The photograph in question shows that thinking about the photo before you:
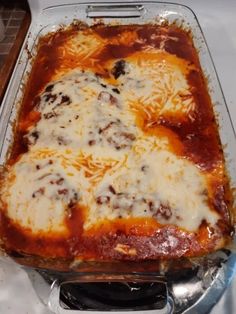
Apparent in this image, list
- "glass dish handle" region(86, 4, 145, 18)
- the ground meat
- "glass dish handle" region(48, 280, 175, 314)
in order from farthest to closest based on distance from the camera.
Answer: "glass dish handle" region(86, 4, 145, 18) < the ground meat < "glass dish handle" region(48, 280, 175, 314)

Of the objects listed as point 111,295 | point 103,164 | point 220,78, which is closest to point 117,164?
point 103,164

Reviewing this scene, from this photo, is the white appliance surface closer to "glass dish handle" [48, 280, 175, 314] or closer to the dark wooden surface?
"glass dish handle" [48, 280, 175, 314]

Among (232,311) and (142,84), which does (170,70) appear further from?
(232,311)

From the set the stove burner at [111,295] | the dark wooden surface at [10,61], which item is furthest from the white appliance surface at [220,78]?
the dark wooden surface at [10,61]

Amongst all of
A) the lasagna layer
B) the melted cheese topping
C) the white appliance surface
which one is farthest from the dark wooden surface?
the white appliance surface

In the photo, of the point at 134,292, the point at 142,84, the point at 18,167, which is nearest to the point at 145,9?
the point at 142,84

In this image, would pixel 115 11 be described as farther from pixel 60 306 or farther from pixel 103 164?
pixel 60 306

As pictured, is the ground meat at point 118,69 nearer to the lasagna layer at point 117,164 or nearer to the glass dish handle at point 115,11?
the lasagna layer at point 117,164
